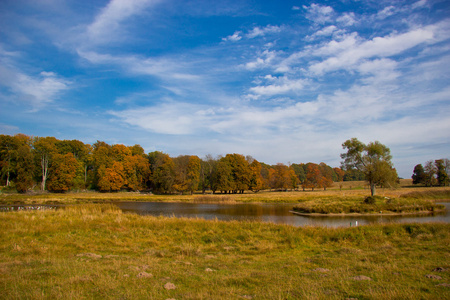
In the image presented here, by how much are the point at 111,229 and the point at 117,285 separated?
1152 centimetres

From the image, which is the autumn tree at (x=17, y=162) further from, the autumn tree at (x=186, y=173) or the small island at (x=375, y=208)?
the small island at (x=375, y=208)

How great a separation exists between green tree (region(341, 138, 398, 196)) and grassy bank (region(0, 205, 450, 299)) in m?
34.9

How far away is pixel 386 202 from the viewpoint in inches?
1432

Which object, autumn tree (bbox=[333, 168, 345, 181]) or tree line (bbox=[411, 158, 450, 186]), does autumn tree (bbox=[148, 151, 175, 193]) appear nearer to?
tree line (bbox=[411, 158, 450, 186])

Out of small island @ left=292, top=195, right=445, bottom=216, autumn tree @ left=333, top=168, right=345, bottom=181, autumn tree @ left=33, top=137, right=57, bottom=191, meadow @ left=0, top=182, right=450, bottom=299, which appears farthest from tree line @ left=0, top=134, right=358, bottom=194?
→ autumn tree @ left=333, top=168, right=345, bottom=181

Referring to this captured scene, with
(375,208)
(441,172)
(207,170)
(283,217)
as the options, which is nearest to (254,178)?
(207,170)

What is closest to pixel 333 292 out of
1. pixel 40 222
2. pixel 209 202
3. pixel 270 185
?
pixel 40 222

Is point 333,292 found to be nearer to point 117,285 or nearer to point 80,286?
point 117,285

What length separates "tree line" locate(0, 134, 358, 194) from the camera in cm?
6378

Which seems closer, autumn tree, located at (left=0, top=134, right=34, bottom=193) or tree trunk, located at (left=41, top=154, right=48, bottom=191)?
autumn tree, located at (left=0, top=134, right=34, bottom=193)

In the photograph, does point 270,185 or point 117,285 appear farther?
point 270,185

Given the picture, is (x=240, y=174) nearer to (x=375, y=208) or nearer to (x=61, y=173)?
(x=375, y=208)

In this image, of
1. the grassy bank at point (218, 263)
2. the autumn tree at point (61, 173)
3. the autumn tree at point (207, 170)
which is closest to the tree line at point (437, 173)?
the autumn tree at point (207, 170)

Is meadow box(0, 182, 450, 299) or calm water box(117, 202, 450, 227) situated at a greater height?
meadow box(0, 182, 450, 299)
